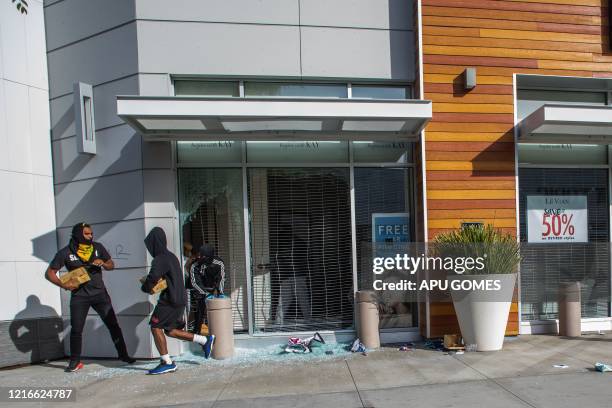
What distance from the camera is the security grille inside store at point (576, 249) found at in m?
6.46

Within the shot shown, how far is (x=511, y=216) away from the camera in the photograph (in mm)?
5969

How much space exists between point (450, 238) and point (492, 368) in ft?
5.54

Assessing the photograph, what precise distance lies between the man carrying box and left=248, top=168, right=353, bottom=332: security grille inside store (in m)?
1.99

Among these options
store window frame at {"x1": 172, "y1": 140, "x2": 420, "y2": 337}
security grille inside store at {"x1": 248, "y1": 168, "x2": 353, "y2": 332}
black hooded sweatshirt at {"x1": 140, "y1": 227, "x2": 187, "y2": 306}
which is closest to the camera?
black hooded sweatshirt at {"x1": 140, "y1": 227, "x2": 187, "y2": 306}

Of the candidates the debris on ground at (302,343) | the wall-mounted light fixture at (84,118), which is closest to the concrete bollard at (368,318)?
the debris on ground at (302,343)

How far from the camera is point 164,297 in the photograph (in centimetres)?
491

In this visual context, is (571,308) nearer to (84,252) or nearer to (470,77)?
(470,77)

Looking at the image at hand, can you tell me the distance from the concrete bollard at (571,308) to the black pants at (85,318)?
643cm

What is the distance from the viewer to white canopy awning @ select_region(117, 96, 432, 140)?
4848mm

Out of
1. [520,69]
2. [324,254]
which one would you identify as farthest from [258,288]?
[520,69]

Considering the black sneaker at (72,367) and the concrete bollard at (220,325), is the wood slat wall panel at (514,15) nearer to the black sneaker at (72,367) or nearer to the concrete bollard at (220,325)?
the concrete bollard at (220,325)

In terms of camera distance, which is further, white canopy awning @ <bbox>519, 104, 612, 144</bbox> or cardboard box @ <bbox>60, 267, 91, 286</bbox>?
white canopy awning @ <bbox>519, 104, 612, 144</bbox>

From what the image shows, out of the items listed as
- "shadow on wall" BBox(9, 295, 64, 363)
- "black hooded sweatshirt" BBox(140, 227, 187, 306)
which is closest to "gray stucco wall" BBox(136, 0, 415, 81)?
"black hooded sweatshirt" BBox(140, 227, 187, 306)

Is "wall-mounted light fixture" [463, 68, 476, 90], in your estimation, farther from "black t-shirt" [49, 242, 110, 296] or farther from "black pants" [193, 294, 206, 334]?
"black t-shirt" [49, 242, 110, 296]
